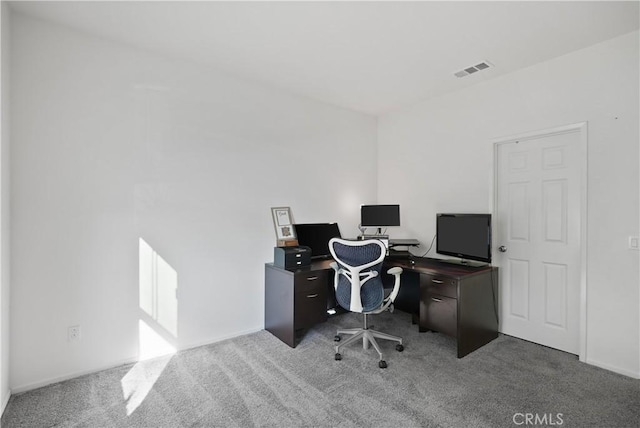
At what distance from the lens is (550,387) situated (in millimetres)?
2377

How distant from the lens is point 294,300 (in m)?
3.05

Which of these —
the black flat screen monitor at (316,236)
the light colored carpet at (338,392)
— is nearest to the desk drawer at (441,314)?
the light colored carpet at (338,392)

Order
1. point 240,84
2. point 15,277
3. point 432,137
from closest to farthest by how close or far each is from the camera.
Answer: point 15,277 < point 240,84 < point 432,137

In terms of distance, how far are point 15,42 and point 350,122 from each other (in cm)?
353

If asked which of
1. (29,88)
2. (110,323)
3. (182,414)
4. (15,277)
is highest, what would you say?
(29,88)

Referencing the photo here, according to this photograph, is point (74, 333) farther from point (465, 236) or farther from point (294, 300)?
point (465, 236)

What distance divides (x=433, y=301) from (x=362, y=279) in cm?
85

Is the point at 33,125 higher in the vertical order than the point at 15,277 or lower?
higher

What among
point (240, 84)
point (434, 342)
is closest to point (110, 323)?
point (240, 84)

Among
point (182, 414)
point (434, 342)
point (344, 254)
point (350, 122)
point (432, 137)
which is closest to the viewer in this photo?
point (182, 414)

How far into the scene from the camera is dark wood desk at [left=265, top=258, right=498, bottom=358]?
9.59 feet

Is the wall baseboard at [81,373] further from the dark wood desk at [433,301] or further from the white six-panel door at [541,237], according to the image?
the white six-panel door at [541,237]

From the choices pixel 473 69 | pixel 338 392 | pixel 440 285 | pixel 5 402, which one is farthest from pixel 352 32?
pixel 5 402

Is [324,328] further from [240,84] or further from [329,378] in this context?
[240,84]
